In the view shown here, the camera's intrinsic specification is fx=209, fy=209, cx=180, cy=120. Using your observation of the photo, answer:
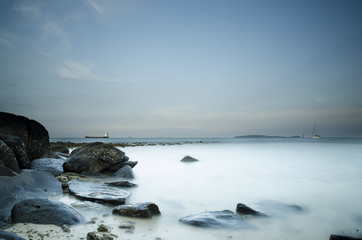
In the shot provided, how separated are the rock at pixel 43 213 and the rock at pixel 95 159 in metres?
4.52

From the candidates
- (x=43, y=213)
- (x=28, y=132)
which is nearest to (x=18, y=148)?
(x=28, y=132)

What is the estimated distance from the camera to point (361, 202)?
4574mm

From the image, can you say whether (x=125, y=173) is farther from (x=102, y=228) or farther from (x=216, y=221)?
(x=216, y=221)

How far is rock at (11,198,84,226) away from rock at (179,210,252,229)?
1.54 metres

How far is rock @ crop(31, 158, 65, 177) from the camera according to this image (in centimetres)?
608

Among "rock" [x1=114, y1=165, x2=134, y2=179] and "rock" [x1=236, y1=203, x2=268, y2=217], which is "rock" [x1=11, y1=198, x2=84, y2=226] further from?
"rock" [x1=114, y1=165, x2=134, y2=179]

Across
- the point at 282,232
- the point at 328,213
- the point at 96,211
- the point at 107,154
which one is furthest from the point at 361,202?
the point at 107,154

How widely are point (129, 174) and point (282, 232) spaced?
526 cm

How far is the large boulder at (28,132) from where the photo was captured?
20.4 ft

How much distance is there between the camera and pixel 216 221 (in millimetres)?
2957

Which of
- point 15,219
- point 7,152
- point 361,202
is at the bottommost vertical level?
point 361,202

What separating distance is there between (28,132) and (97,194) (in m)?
4.33

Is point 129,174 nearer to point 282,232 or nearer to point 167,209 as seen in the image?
point 167,209

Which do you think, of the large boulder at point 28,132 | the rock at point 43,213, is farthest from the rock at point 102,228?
the large boulder at point 28,132
